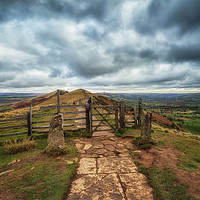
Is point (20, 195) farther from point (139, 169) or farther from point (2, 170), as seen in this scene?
point (139, 169)

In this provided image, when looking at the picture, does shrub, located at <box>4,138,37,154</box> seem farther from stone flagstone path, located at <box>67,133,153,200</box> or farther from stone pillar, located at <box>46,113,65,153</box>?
stone flagstone path, located at <box>67,133,153,200</box>

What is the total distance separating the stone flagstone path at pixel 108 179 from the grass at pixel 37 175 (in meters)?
0.39

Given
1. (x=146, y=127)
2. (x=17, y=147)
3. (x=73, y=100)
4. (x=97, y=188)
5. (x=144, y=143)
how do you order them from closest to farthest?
1. (x=97, y=188)
2. (x=17, y=147)
3. (x=144, y=143)
4. (x=146, y=127)
5. (x=73, y=100)

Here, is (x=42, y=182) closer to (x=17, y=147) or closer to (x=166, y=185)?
(x=17, y=147)

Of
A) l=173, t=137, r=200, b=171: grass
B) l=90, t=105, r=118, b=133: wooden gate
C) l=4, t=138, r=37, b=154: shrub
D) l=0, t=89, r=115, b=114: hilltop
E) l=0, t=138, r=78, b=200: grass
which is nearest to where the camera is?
l=0, t=138, r=78, b=200: grass

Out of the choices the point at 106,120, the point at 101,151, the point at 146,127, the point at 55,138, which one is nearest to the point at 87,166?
the point at 101,151

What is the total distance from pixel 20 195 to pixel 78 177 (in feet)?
5.36

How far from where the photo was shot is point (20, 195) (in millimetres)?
2967

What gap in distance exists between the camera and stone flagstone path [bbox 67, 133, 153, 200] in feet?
10.0

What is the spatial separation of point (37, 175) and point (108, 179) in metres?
2.40

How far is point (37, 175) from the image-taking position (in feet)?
12.2

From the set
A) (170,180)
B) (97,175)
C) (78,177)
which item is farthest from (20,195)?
(170,180)

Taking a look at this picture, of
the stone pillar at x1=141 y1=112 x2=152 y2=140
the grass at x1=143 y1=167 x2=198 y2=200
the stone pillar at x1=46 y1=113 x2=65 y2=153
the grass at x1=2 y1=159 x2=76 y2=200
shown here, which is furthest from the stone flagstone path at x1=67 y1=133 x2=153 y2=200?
the stone pillar at x1=141 y1=112 x2=152 y2=140

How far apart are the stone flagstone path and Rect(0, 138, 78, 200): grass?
0.39m
